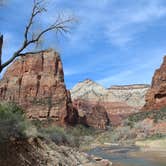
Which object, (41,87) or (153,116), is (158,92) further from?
(41,87)

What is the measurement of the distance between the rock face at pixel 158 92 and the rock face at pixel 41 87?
1110 inches

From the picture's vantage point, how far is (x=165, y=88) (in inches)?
6019

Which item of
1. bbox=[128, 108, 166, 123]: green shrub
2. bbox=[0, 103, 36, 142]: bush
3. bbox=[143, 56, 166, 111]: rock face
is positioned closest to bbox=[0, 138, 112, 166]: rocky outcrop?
bbox=[0, 103, 36, 142]: bush

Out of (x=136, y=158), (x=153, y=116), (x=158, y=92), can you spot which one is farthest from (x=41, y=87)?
(x=136, y=158)

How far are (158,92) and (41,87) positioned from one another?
139ft

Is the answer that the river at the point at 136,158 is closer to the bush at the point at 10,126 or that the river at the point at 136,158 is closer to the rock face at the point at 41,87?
the bush at the point at 10,126

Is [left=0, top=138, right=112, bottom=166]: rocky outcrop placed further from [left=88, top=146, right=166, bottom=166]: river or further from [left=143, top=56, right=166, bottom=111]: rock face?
[left=143, top=56, right=166, bottom=111]: rock face

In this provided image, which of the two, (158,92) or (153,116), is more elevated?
(158,92)

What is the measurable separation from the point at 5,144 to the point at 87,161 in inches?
443

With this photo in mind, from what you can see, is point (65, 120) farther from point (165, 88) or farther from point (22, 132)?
point (22, 132)

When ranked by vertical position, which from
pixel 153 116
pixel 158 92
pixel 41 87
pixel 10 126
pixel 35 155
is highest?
pixel 41 87

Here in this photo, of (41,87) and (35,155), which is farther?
(41,87)

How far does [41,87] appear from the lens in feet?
505

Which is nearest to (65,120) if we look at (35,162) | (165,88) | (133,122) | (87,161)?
(133,122)
